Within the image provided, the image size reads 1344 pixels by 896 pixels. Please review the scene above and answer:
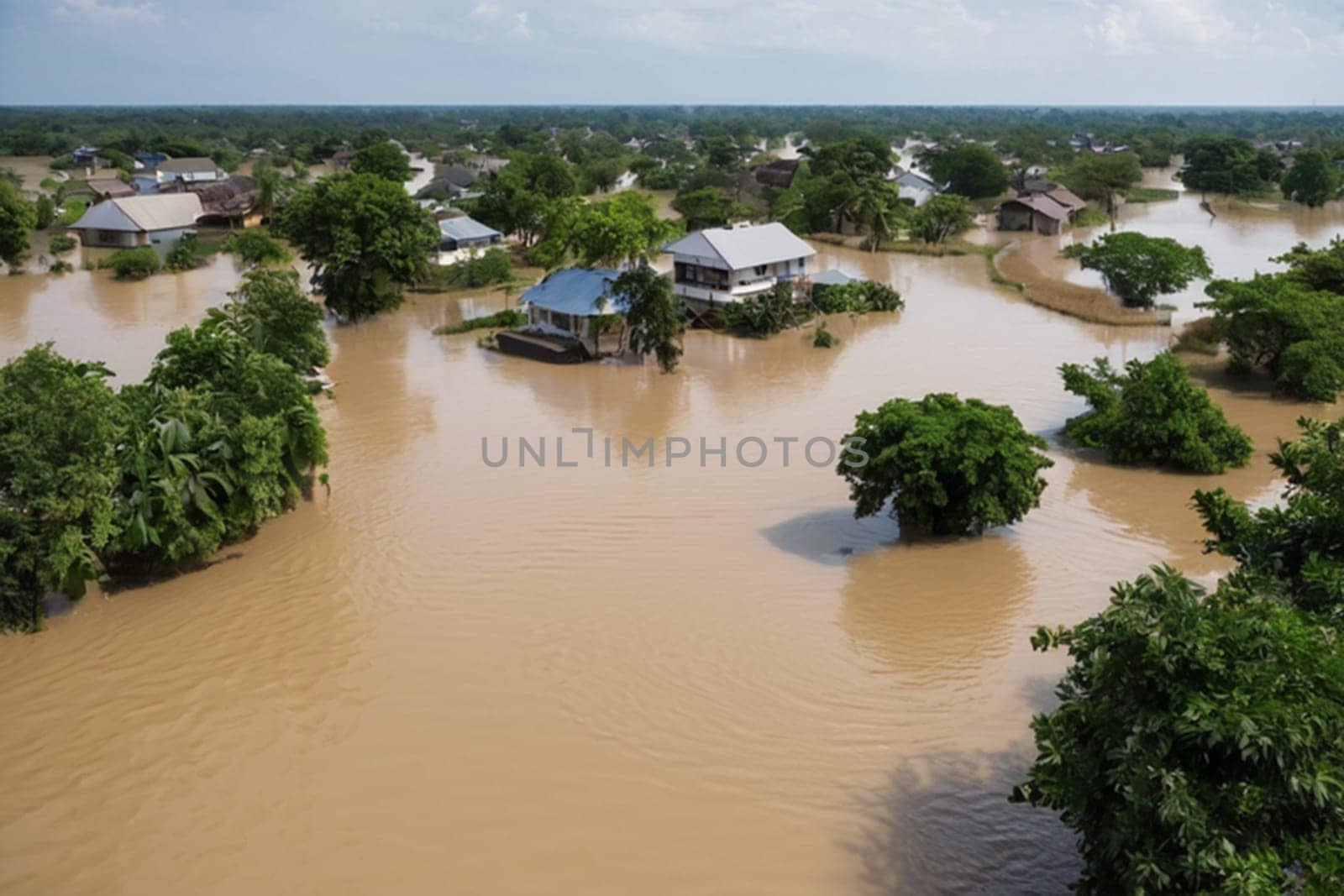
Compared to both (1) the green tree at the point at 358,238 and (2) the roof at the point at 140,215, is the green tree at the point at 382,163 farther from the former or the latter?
(1) the green tree at the point at 358,238

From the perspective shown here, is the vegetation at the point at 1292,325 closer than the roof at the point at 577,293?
Yes

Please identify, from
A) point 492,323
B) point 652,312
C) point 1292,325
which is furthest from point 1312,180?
point 492,323

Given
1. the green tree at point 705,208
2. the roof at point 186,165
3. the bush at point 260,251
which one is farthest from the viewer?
the roof at point 186,165

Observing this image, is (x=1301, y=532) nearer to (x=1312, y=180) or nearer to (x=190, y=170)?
(x=1312, y=180)

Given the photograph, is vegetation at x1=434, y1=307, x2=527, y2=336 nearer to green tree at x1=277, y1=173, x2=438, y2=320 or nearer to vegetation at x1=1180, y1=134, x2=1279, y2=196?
green tree at x1=277, y1=173, x2=438, y2=320

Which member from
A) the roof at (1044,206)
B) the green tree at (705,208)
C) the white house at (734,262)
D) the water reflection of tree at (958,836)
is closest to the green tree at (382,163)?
the green tree at (705,208)

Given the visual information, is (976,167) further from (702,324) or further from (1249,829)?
(1249,829)

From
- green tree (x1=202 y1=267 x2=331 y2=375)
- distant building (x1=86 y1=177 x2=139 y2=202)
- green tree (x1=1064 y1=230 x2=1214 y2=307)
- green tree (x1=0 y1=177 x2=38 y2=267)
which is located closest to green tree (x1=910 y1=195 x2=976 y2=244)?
green tree (x1=1064 y1=230 x2=1214 y2=307)
